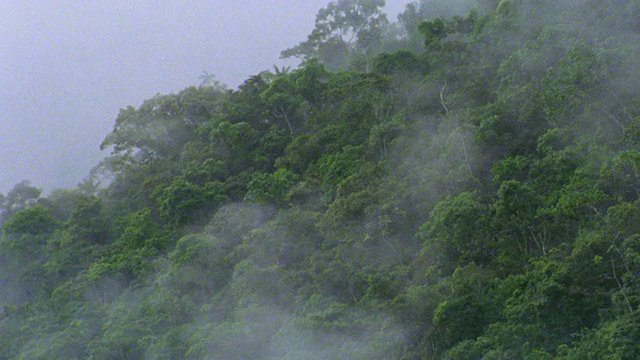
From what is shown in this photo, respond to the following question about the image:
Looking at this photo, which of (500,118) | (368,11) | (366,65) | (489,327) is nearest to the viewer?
(489,327)

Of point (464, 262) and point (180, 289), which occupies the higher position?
point (180, 289)

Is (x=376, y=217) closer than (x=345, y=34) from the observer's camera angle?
Yes

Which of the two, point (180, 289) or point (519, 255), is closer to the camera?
point (519, 255)

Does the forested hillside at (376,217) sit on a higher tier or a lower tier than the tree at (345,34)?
lower

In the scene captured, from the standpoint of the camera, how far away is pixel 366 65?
29.3m

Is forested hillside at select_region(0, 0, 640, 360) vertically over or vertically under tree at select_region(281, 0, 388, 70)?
under

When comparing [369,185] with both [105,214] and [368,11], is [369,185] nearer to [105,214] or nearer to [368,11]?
[105,214]

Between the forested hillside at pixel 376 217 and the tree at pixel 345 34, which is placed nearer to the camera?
the forested hillside at pixel 376 217

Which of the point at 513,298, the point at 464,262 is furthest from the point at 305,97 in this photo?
the point at 513,298

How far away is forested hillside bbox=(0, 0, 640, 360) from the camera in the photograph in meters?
14.7

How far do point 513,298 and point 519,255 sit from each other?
1.62 metres

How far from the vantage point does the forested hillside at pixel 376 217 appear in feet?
48.2

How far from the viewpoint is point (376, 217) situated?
18156 mm

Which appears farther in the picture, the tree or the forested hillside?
the tree
